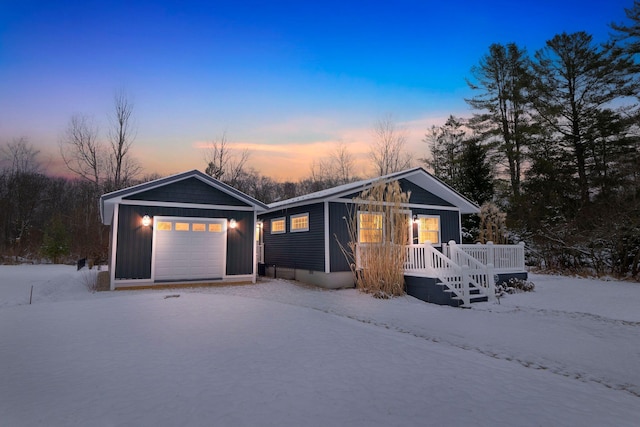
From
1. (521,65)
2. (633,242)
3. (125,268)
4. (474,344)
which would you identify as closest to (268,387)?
(474,344)

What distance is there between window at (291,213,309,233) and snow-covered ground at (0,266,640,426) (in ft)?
16.5

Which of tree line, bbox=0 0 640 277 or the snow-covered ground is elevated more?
tree line, bbox=0 0 640 277

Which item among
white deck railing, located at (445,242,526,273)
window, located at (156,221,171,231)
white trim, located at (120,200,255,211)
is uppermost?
white trim, located at (120,200,255,211)

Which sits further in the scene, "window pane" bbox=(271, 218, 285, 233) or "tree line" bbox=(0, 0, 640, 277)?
"tree line" bbox=(0, 0, 640, 277)

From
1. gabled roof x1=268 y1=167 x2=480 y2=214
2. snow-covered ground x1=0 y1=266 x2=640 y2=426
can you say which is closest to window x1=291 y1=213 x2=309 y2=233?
gabled roof x1=268 y1=167 x2=480 y2=214

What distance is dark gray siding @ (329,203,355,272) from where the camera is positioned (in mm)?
11414

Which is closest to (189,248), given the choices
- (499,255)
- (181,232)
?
(181,232)

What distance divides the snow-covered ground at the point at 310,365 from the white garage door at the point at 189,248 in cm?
313

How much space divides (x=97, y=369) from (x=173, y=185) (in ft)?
26.5

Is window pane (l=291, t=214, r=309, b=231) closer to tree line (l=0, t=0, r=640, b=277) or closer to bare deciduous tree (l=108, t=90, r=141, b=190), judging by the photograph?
tree line (l=0, t=0, r=640, b=277)

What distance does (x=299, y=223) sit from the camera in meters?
13.0

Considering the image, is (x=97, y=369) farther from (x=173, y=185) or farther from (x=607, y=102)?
(x=607, y=102)

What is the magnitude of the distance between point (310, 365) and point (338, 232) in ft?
25.1

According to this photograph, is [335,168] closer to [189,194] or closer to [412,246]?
[189,194]
